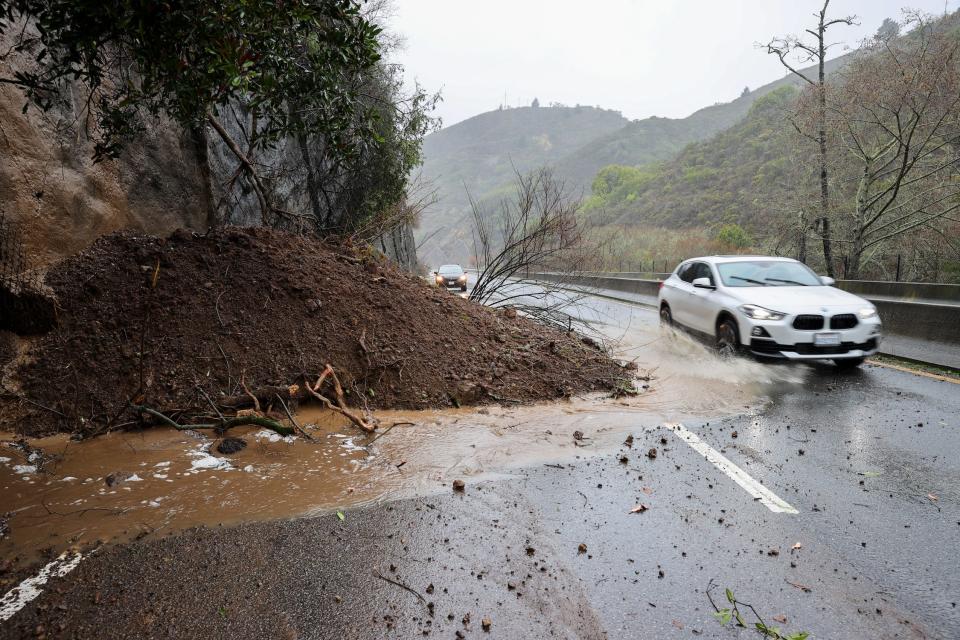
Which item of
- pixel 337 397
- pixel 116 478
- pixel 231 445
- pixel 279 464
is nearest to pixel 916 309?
pixel 337 397

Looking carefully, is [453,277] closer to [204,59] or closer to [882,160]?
[882,160]

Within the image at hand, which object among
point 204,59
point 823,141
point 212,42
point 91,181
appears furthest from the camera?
point 823,141

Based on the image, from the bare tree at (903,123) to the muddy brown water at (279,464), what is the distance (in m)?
14.8

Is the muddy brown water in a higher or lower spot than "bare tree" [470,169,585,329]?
lower

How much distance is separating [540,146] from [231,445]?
511 ft

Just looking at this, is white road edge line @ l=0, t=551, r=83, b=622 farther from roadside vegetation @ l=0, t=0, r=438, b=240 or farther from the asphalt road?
roadside vegetation @ l=0, t=0, r=438, b=240

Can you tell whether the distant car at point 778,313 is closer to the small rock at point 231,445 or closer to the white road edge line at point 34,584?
the small rock at point 231,445

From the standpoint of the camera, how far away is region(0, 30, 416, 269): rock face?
17.1ft

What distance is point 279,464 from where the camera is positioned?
4152mm

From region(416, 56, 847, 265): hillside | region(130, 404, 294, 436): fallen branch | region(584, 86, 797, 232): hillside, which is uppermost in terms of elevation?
region(416, 56, 847, 265): hillside

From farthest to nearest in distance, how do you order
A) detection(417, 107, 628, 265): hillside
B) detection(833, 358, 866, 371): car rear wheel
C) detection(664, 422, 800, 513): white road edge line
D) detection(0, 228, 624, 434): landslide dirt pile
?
detection(417, 107, 628, 265): hillside
detection(833, 358, 866, 371): car rear wheel
detection(0, 228, 624, 434): landslide dirt pile
detection(664, 422, 800, 513): white road edge line

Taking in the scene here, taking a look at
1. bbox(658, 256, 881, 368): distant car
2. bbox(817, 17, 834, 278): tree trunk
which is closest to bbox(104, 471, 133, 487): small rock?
bbox(658, 256, 881, 368): distant car

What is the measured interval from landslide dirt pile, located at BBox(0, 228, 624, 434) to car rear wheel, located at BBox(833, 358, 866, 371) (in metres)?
3.17

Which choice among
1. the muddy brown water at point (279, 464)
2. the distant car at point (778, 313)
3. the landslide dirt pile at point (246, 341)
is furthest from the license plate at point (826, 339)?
the landslide dirt pile at point (246, 341)
